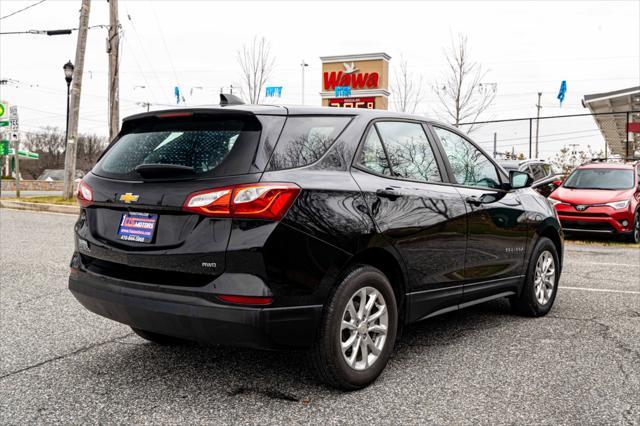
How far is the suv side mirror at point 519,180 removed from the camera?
544cm

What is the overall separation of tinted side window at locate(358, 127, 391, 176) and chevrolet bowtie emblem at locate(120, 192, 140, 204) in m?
1.33

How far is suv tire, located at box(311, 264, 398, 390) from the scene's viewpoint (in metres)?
3.55

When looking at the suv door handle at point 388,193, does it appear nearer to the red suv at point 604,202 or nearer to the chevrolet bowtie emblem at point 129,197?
the chevrolet bowtie emblem at point 129,197

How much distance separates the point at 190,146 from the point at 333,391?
163 cm

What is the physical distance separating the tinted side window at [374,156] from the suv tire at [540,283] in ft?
7.29

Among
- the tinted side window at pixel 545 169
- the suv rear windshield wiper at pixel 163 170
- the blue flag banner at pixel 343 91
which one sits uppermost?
the blue flag banner at pixel 343 91

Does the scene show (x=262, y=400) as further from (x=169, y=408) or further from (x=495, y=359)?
(x=495, y=359)

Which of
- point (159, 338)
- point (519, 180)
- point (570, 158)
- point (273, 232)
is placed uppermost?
point (570, 158)

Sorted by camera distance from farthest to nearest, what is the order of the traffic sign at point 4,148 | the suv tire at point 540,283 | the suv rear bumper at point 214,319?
the traffic sign at point 4,148 < the suv tire at point 540,283 < the suv rear bumper at point 214,319

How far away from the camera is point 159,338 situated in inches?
181

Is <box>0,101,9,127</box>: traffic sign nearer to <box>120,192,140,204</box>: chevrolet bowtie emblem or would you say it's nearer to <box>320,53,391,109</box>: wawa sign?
<box>320,53,391,109</box>: wawa sign

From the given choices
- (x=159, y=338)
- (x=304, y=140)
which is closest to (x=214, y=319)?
(x=304, y=140)

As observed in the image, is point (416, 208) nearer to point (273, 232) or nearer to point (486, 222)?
point (486, 222)

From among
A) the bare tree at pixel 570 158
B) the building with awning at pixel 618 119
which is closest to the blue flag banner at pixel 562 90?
the building with awning at pixel 618 119
